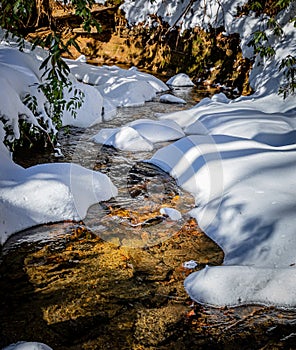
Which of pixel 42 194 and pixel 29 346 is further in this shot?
pixel 42 194

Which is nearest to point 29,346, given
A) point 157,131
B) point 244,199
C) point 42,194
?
point 42,194

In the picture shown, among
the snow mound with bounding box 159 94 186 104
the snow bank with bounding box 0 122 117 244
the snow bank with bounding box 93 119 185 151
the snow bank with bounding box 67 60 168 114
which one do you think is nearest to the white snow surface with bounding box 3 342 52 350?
the snow bank with bounding box 0 122 117 244

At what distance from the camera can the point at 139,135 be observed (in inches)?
250

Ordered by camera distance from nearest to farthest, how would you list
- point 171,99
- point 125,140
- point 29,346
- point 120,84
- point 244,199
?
point 29,346 < point 244,199 < point 125,140 < point 171,99 < point 120,84

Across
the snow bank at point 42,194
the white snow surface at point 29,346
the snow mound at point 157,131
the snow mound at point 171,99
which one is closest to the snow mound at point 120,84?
the snow mound at point 171,99

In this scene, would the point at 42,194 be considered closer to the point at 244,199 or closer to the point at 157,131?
the point at 244,199

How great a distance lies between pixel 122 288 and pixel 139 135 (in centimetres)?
366

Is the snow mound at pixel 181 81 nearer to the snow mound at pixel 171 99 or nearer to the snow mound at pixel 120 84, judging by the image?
the snow mound at pixel 120 84

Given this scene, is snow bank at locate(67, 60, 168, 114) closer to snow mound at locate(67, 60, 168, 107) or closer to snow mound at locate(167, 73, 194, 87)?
snow mound at locate(67, 60, 168, 107)

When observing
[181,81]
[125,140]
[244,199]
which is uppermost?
[181,81]

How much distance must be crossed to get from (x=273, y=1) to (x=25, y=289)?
9277mm

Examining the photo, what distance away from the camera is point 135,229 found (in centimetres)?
392

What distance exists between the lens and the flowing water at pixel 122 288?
2.52 metres

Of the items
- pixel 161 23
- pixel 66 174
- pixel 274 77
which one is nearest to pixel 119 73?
pixel 161 23
